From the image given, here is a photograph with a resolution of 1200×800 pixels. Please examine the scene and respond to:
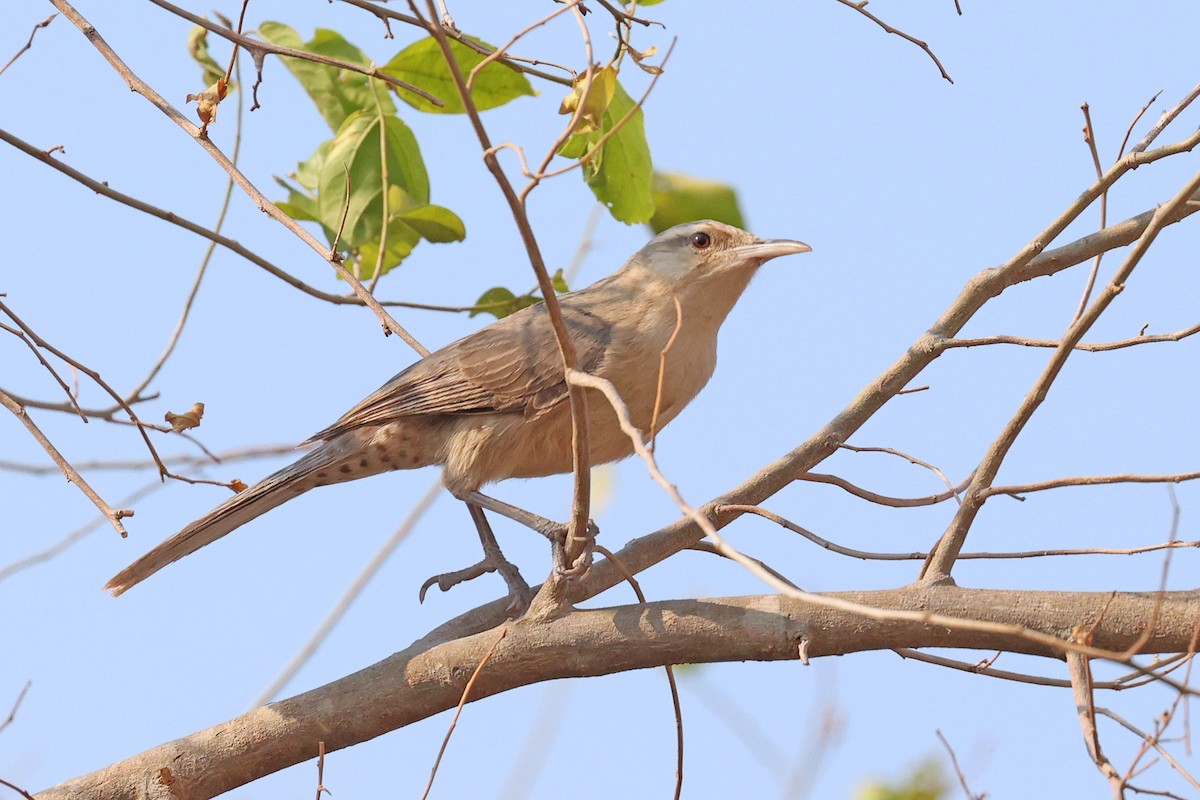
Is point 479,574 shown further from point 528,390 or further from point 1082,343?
point 1082,343

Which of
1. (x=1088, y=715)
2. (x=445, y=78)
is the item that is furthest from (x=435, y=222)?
(x=1088, y=715)

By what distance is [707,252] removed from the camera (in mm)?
5035

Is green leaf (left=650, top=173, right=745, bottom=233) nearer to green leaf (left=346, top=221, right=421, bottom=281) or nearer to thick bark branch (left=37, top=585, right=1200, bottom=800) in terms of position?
green leaf (left=346, top=221, right=421, bottom=281)

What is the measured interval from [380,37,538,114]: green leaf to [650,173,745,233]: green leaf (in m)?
0.83

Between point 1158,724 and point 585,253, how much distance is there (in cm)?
373

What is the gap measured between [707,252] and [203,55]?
2.04 meters

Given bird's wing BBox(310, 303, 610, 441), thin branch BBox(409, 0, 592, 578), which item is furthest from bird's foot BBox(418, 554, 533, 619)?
thin branch BBox(409, 0, 592, 578)

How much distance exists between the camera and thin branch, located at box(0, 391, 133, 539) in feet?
9.51

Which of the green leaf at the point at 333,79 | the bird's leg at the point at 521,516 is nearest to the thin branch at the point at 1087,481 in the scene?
the bird's leg at the point at 521,516

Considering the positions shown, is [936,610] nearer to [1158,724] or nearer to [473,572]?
[1158,724]

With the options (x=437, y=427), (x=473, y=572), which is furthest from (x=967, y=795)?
(x=437, y=427)

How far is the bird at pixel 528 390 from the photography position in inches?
185

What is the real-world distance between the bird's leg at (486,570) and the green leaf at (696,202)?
1392 millimetres

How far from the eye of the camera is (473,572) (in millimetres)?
4539
